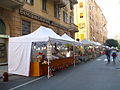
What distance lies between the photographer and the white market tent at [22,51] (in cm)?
1205

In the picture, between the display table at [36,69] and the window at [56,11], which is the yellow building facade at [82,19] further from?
the display table at [36,69]

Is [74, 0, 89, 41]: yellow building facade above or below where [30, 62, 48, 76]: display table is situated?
above

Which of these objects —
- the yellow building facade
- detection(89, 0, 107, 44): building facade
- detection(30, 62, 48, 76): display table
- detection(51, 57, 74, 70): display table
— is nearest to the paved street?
detection(30, 62, 48, 76): display table

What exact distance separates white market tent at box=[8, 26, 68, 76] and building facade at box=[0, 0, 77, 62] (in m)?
4.24

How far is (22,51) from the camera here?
1243cm

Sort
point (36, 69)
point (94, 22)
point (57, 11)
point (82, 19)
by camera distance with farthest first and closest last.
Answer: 1. point (94, 22)
2. point (82, 19)
3. point (57, 11)
4. point (36, 69)

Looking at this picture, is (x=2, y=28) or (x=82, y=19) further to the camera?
(x=82, y=19)

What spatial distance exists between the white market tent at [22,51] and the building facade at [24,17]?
4244mm

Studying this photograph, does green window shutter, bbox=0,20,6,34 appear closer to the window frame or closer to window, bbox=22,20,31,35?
window, bbox=22,20,31,35

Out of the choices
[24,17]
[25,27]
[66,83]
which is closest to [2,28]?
[24,17]

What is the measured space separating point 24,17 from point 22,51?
7698mm

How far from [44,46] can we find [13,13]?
4.49 m

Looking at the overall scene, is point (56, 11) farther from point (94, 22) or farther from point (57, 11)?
point (94, 22)

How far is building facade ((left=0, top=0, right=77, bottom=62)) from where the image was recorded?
669 inches
